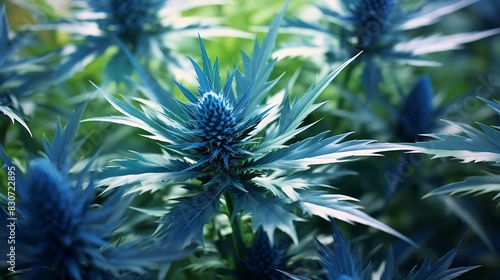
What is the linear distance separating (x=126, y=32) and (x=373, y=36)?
0.50 metres

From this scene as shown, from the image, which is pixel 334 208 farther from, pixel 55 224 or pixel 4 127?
pixel 4 127

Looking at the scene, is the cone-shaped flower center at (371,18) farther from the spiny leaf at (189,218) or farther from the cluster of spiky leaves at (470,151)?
the spiny leaf at (189,218)

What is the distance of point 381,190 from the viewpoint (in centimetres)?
102

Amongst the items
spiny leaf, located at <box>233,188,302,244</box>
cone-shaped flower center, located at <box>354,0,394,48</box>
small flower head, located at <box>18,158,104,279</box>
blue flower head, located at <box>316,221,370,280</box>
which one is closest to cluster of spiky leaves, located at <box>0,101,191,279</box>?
small flower head, located at <box>18,158,104,279</box>

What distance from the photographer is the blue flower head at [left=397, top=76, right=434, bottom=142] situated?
96cm

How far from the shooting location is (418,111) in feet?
3.18

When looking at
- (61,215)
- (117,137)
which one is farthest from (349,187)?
(61,215)

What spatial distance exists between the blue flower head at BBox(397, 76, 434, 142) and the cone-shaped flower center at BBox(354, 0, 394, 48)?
13 cm

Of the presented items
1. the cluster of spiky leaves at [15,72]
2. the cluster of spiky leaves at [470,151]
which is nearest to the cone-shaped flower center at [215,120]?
the cluster of spiky leaves at [470,151]

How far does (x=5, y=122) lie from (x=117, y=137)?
0.21 metres

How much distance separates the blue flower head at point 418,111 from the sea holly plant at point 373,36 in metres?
0.05

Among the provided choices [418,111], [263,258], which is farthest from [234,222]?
[418,111]

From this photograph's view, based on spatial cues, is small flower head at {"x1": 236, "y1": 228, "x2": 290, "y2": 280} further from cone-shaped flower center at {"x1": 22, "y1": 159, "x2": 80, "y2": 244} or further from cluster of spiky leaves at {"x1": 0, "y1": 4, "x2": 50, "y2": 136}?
cluster of spiky leaves at {"x1": 0, "y1": 4, "x2": 50, "y2": 136}

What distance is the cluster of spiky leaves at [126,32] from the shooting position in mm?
965
